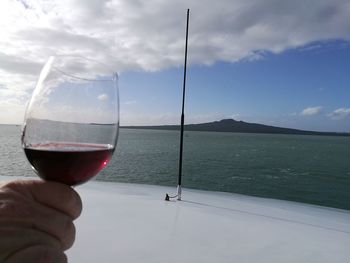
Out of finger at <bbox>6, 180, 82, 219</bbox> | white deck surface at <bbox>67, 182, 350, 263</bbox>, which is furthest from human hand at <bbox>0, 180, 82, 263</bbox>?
white deck surface at <bbox>67, 182, 350, 263</bbox>

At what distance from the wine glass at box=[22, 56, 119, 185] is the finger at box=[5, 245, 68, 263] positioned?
0.18 m

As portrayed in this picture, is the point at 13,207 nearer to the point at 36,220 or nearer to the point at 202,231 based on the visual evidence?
the point at 36,220

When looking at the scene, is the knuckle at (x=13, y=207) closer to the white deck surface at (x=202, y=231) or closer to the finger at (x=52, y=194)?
the finger at (x=52, y=194)

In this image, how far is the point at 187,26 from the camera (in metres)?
4.33

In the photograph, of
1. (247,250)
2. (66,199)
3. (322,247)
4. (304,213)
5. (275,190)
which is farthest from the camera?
(275,190)

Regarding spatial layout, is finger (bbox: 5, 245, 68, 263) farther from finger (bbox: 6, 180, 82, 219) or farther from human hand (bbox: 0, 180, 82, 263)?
finger (bbox: 6, 180, 82, 219)

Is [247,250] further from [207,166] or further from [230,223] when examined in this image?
[207,166]

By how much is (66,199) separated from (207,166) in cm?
3483

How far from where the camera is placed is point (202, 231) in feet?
7.52

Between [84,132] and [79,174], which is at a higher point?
[84,132]

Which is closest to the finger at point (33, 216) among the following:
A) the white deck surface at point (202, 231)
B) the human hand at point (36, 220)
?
the human hand at point (36, 220)

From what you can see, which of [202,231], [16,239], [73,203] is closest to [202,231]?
[202,231]

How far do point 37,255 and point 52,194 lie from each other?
139 mm

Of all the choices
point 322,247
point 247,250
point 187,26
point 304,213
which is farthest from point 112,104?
point 187,26
